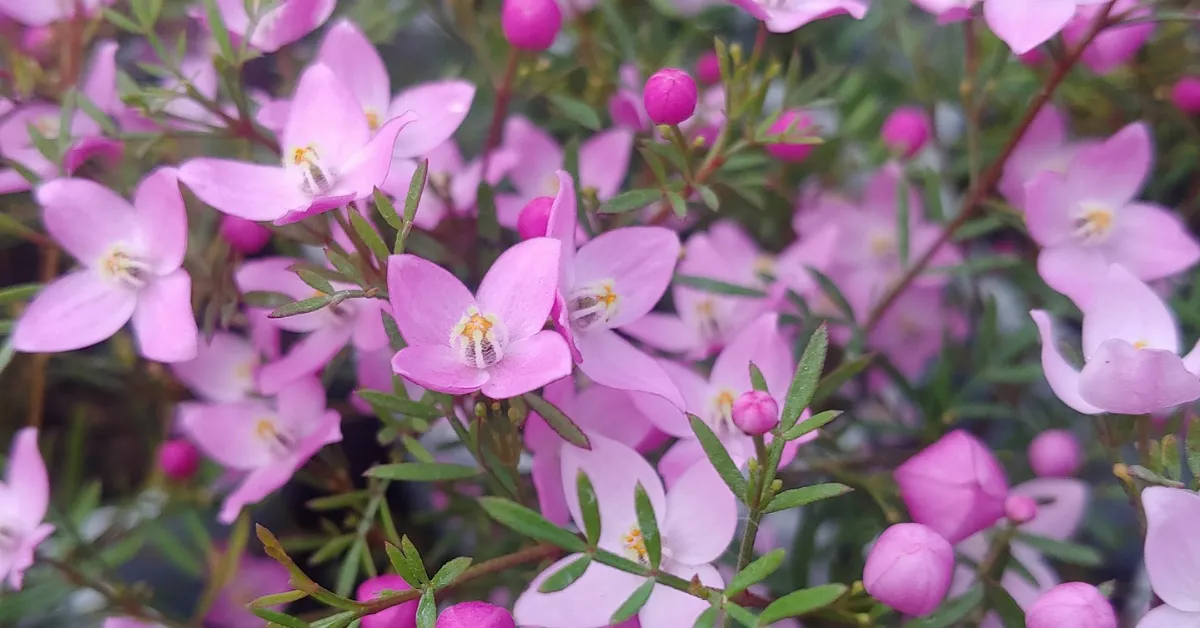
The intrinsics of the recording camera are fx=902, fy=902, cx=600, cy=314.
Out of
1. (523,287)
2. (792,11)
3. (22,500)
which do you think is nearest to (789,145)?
(792,11)

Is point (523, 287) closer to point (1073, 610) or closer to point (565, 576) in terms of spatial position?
point (565, 576)

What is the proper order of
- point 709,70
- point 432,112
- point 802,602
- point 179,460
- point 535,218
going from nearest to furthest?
point 802,602 → point 535,218 → point 432,112 → point 179,460 → point 709,70

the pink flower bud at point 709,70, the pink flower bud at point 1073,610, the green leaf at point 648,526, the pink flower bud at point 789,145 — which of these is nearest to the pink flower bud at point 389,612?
the green leaf at point 648,526

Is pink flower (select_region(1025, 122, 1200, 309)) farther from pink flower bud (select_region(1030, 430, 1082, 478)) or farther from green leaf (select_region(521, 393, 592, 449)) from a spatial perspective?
green leaf (select_region(521, 393, 592, 449))

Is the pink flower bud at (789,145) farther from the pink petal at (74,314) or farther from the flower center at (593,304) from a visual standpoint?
the pink petal at (74,314)

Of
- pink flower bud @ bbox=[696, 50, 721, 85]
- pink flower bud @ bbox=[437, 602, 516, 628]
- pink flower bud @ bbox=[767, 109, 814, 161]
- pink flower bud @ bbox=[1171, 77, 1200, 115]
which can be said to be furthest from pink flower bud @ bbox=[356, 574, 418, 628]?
pink flower bud @ bbox=[1171, 77, 1200, 115]

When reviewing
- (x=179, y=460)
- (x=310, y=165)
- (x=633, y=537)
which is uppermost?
(x=310, y=165)
